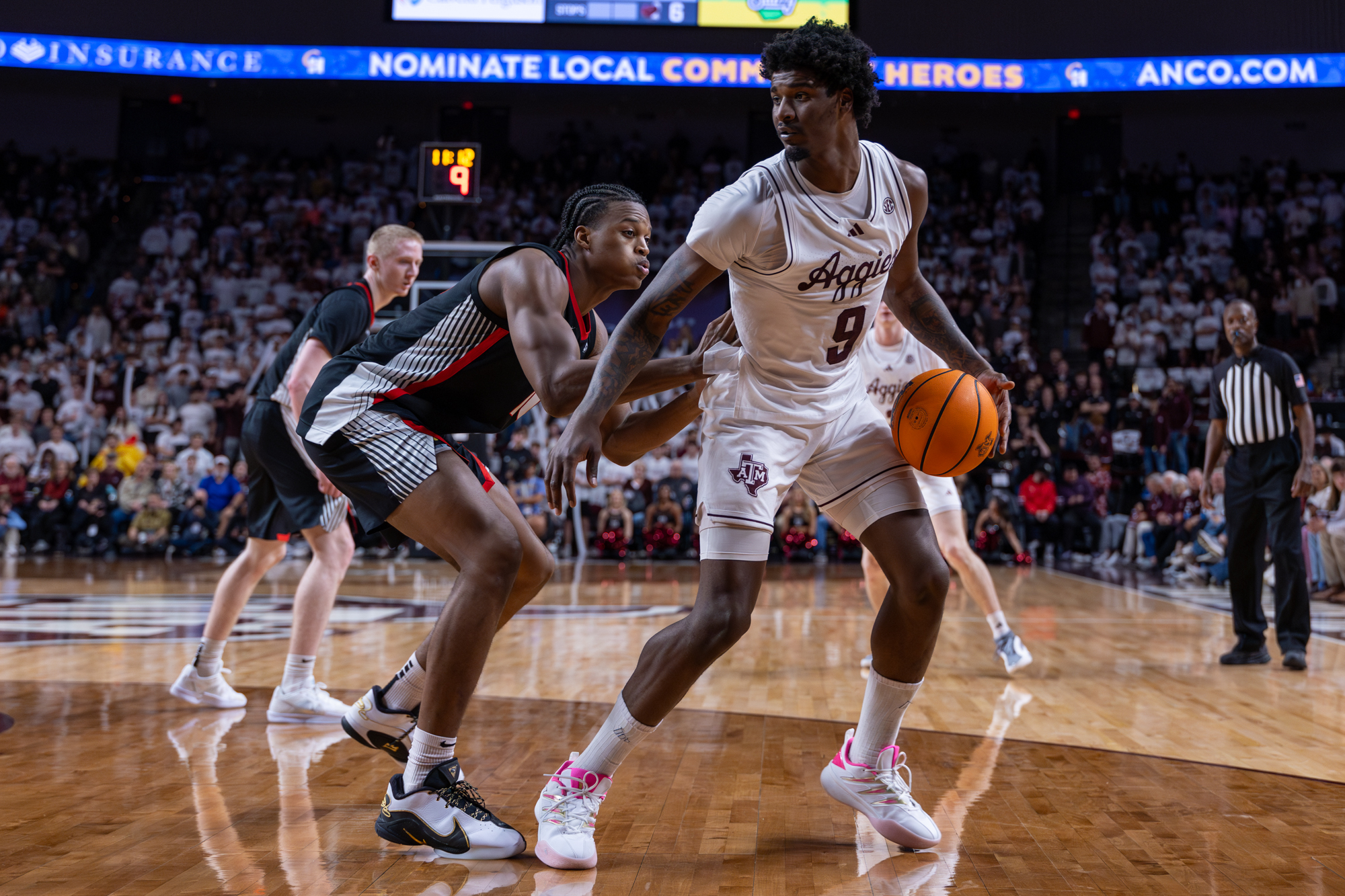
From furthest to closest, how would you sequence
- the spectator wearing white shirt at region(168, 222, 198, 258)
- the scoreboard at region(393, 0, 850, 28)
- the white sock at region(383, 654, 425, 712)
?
the spectator wearing white shirt at region(168, 222, 198, 258) → the scoreboard at region(393, 0, 850, 28) → the white sock at region(383, 654, 425, 712)

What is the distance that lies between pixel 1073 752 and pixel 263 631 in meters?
4.72

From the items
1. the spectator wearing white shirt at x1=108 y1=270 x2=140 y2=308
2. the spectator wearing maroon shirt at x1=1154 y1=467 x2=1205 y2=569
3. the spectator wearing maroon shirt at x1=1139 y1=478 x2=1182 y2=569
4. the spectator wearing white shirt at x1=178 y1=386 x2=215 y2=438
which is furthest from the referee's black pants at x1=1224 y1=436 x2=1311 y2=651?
the spectator wearing white shirt at x1=108 y1=270 x2=140 y2=308

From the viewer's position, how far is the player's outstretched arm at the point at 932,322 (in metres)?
3.09

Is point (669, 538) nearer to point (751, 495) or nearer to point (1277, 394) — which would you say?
point (1277, 394)

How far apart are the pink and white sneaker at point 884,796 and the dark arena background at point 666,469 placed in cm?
9

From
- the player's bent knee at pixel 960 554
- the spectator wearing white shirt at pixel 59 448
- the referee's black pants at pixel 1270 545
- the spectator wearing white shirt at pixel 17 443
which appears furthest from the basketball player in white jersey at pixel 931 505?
the spectator wearing white shirt at pixel 17 443

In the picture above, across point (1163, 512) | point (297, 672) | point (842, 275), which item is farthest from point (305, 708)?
point (1163, 512)

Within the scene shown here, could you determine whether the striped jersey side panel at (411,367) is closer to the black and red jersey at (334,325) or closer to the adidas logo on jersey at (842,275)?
the adidas logo on jersey at (842,275)

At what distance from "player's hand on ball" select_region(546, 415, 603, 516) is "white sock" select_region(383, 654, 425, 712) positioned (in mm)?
1024

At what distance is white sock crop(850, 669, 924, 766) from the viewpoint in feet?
9.32

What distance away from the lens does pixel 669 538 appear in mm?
13242

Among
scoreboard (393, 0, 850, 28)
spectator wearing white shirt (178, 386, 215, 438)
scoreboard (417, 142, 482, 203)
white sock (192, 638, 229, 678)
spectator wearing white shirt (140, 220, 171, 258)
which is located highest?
scoreboard (393, 0, 850, 28)

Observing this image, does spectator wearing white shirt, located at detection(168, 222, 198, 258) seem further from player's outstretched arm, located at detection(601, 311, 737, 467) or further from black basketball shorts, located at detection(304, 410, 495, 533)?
player's outstretched arm, located at detection(601, 311, 737, 467)

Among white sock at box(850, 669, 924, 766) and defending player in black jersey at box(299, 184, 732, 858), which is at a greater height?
defending player in black jersey at box(299, 184, 732, 858)
